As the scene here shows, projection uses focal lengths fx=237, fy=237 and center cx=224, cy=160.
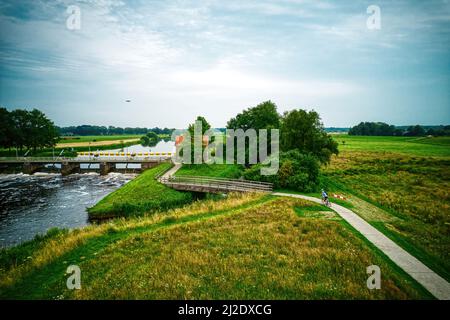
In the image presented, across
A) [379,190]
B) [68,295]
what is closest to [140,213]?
[68,295]

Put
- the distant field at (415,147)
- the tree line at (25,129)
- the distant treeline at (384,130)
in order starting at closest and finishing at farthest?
the distant field at (415,147) → the tree line at (25,129) → the distant treeline at (384,130)

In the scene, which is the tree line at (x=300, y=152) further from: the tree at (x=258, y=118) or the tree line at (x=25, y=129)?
the tree line at (x=25, y=129)


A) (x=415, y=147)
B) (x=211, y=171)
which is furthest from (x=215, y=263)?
(x=415, y=147)

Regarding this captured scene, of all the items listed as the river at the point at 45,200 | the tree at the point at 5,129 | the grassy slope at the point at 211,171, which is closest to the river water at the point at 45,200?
the river at the point at 45,200

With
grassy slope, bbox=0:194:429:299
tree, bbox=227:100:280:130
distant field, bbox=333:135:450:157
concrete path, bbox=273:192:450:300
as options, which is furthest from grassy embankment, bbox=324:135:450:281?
tree, bbox=227:100:280:130

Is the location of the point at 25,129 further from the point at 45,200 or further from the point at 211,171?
the point at 211,171
